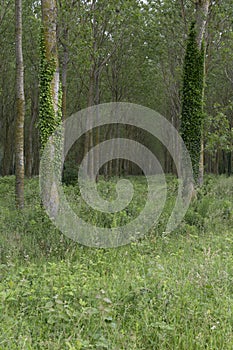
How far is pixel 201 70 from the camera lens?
1424cm

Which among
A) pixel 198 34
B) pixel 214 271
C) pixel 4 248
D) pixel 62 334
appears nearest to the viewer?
pixel 62 334

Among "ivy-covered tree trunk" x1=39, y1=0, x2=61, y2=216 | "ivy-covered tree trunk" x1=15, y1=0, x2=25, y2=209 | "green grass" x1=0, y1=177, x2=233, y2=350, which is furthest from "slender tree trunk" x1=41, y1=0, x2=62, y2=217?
"green grass" x1=0, y1=177, x2=233, y2=350

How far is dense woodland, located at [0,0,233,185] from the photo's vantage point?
14.2 m

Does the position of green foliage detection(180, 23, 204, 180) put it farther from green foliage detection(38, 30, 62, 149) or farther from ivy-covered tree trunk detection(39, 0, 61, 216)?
green foliage detection(38, 30, 62, 149)

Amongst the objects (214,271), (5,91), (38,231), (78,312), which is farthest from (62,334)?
(5,91)

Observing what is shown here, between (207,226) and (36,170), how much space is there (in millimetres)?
31326

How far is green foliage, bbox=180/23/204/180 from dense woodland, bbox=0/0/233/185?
0.40 metres

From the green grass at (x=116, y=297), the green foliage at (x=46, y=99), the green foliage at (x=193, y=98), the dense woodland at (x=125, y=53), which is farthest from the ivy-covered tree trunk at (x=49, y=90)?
the green foliage at (x=193, y=98)

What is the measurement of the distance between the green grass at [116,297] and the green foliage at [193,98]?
683cm

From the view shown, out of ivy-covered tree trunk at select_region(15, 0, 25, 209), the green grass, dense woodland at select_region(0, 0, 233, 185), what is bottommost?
the green grass

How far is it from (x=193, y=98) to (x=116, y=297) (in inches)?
410

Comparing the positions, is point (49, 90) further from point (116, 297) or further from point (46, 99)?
point (116, 297)

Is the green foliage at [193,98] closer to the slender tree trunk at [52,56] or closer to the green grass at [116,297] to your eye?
the slender tree trunk at [52,56]

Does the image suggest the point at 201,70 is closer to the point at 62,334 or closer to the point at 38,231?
the point at 38,231
